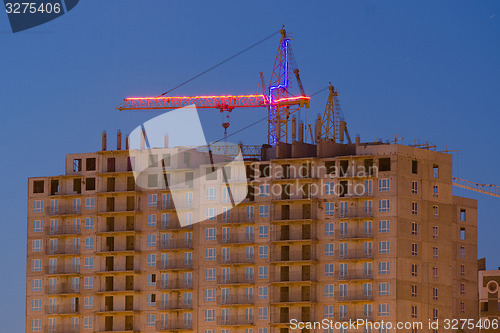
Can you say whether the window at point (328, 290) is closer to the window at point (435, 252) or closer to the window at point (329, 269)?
the window at point (329, 269)

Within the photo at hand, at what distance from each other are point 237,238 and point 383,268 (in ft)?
70.5

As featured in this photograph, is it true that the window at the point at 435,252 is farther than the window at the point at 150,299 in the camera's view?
No

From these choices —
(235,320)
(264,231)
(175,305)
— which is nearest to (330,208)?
(264,231)

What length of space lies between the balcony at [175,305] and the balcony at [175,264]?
4.84 metres

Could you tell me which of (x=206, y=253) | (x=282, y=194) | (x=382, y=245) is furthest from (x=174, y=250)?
(x=382, y=245)

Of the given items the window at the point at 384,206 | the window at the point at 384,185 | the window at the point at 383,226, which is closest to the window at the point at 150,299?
the window at the point at 383,226

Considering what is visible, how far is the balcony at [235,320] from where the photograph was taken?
192000 millimetres

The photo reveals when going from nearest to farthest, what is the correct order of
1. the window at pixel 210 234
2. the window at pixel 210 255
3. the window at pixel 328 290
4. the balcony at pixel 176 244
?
1. the window at pixel 328 290
2. the window at pixel 210 255
3. the window at pixel 210 234
4. the balcony at pixel 176 244

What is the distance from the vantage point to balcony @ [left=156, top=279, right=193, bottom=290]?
644ft

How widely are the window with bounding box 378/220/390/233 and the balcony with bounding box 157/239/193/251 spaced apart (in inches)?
1088

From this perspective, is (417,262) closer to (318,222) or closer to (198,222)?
(318,222)

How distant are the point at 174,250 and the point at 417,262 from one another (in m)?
34.4

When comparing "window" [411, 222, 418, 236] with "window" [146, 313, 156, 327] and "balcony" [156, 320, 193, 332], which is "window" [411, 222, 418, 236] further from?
"window" [146, 313, 156, 327]

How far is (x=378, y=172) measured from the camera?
18925cm
